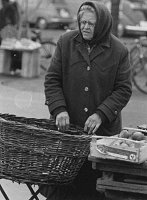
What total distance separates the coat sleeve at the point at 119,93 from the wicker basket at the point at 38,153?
0.44 metres

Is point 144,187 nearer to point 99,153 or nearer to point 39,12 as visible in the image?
point 99,153

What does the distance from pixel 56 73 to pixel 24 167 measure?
82 centimetres

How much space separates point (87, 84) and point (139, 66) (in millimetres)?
8800

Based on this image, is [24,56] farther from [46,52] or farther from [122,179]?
[122,179]

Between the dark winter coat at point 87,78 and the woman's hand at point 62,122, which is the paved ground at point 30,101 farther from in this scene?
the woman's hand at point 62,122

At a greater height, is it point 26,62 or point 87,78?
point 87,78

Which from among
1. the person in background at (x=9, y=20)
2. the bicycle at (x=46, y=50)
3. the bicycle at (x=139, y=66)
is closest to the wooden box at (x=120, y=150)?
the bicycle at (x=139, y=66)

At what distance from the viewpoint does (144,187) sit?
145 inches

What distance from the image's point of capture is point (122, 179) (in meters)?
3.85

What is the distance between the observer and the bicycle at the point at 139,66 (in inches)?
498

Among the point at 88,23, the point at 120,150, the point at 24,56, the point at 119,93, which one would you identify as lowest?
the point at 24,56

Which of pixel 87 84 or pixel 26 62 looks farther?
pixel 26 62

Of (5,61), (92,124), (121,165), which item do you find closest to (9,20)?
(5,61)

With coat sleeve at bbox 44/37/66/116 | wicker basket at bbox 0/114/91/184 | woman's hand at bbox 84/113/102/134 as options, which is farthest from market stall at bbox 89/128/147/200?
coat sleeve at bbox 44/37/66/116
